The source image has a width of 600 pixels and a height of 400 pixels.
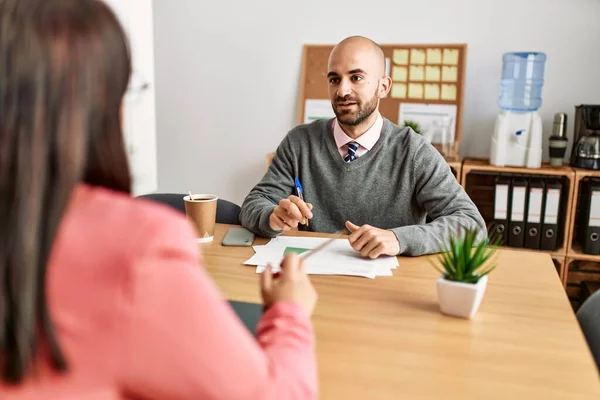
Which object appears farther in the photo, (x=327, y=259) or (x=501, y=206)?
(x=501, y=206)

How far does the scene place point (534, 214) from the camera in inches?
108

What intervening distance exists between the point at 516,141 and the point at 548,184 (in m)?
0.26

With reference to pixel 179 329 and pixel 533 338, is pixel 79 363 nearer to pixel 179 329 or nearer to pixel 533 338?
pixel 179 329

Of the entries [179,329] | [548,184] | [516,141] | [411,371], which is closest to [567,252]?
[548,184]

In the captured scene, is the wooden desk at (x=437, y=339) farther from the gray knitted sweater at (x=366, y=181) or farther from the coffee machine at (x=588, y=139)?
the coffee machine at (x=588, y=139)

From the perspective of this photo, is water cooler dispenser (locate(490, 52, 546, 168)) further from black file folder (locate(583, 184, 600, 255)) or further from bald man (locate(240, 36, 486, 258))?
bald man (locate(240, 36, 486, 258))

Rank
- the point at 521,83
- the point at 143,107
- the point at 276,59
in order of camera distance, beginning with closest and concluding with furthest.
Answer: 1. the point at 521,83
2. the point at 276,59
3. the point at 143,107

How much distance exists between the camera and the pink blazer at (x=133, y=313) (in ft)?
1.81

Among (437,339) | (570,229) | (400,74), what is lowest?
(570,229)

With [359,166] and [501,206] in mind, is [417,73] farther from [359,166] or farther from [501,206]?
[359,166]

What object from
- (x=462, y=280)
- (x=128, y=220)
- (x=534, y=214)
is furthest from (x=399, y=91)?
(x=128, y=220)

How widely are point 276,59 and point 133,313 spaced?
289 centimetres

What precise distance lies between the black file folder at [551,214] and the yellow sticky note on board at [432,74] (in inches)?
31.2

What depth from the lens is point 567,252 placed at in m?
2.73
